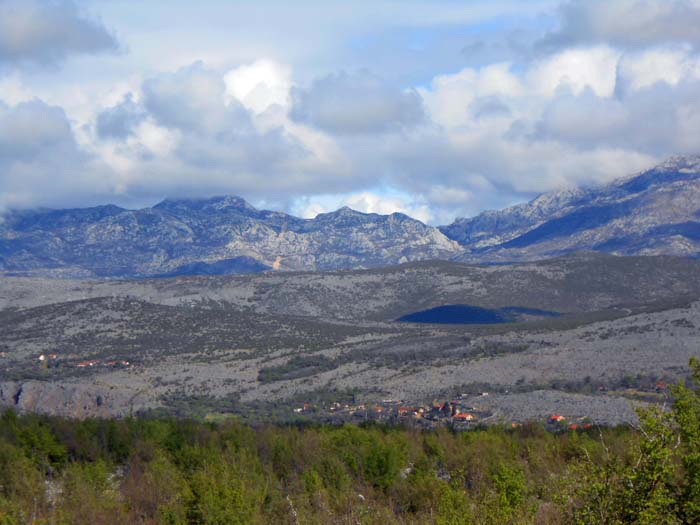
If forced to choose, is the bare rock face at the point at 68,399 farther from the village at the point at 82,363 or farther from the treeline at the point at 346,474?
the treeline at the point at 346,474

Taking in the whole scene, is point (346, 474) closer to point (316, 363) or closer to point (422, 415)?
point (422, 415)

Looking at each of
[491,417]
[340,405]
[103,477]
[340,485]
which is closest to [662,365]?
[491,417]

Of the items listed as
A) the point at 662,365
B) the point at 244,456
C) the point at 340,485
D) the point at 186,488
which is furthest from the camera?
the point at 662,365

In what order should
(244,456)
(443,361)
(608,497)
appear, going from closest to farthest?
(608,497) < (244,456) < (443,361)

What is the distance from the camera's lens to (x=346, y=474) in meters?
47.1

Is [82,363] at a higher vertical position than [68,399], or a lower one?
higher

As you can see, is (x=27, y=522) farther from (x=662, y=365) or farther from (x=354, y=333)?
(x=354, y=333)

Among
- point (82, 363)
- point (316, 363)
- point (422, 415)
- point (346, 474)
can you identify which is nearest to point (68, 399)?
point (82, 363)

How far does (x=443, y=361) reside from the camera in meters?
118

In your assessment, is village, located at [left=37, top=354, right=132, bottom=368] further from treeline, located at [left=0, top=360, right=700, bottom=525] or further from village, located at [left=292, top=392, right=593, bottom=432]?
treeline, located at [left=0, top=360, right=700, bottom=525]

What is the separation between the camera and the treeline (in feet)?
56.0

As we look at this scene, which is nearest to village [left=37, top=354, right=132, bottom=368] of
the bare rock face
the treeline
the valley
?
the valley

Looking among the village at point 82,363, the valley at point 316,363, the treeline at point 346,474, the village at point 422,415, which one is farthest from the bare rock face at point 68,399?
the treeline at point 346,474

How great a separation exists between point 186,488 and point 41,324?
416 feet
